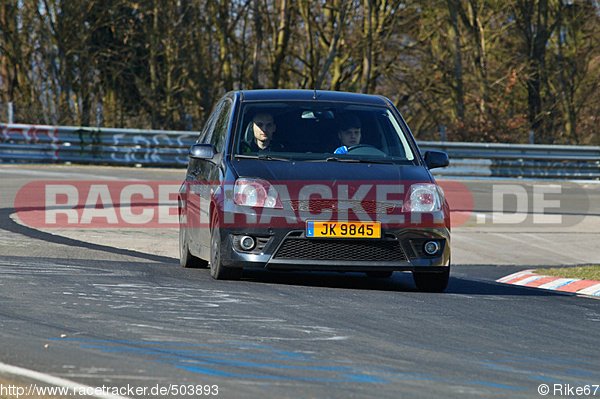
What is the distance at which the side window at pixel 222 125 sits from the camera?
8.46 metres

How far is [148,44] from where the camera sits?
104 feet

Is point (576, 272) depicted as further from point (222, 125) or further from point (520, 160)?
point (520, 160)

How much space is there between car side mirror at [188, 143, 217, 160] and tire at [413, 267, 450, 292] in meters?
1.98

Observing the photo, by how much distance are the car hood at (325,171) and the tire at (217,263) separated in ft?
1.63

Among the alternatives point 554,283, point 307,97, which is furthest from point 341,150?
point 554,283

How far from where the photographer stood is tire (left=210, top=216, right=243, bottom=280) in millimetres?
7543

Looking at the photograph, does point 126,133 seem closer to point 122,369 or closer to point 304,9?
point 304,9

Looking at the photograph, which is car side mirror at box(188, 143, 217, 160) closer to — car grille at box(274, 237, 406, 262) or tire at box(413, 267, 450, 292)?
car grille at box(274, 237, 406, 262)

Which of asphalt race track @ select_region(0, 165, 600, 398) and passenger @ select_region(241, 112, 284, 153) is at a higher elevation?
passenger @ select_region(241, 112, 284, 153)

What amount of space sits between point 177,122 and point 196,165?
20995mm

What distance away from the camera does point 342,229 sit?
7.29 metres

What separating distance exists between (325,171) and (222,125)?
1.54m

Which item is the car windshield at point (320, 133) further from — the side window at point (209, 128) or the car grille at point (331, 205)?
the side window at point (209, 128)

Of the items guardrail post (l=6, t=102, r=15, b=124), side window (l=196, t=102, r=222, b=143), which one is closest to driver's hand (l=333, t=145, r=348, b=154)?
side window (l=196, t=102, r=222, b=143)
